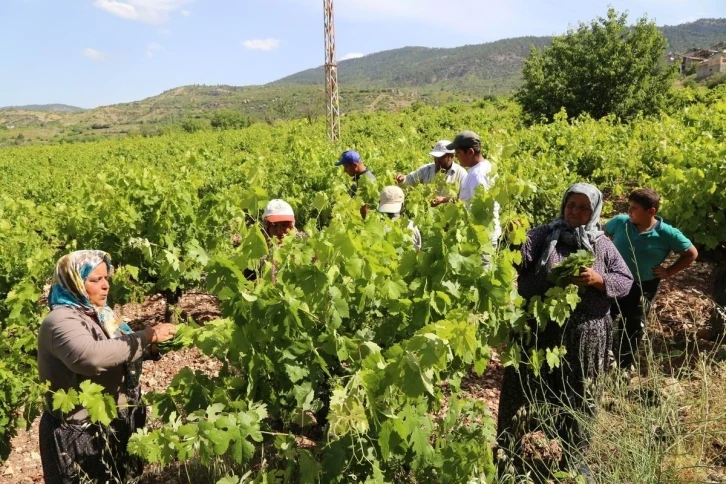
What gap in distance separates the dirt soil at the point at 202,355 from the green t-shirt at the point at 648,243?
0.32m

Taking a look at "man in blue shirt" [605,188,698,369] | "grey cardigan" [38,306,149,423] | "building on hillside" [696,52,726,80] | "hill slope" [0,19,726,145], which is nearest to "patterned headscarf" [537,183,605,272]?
"man in blue shirt" [605,188,698,369]

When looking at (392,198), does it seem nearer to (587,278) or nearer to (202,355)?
(587,278)

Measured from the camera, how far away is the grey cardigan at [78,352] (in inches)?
81.1

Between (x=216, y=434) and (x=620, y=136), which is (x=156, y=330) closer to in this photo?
(x=216, y=434)

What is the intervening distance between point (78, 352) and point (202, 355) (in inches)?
79.8

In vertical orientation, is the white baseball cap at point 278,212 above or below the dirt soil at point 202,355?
above

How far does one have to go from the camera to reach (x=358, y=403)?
1473 mm

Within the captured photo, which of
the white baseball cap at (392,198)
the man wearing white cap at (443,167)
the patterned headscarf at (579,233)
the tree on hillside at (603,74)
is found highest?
the tree on hillside at (603,74)

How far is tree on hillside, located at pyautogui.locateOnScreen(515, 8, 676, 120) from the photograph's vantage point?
2386cm

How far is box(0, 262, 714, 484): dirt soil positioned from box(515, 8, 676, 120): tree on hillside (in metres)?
20.1

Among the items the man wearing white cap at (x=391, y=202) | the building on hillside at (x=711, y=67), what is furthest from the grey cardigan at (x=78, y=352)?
the building on hillside at (x=711, y=67)

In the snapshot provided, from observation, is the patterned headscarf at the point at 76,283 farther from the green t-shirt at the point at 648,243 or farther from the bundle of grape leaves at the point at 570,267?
the green t-shirt at the point at 648,243

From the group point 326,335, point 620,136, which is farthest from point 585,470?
point 620,136

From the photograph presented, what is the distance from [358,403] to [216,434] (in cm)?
51
